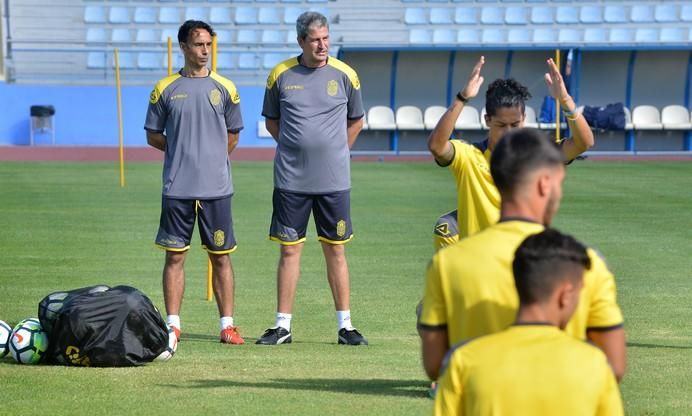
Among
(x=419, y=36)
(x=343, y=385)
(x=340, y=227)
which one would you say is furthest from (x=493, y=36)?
(x=343, y=385)

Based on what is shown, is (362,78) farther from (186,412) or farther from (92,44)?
(186,412)

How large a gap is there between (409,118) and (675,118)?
23.2ft

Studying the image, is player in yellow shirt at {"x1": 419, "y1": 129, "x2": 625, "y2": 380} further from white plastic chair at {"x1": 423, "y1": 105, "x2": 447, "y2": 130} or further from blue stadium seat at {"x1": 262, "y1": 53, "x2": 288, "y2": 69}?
blue stadium seat at {"x1": 262, "y1": 53, "x2": 288, "y2": 69}

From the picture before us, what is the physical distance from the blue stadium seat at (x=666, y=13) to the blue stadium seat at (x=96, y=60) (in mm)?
15288

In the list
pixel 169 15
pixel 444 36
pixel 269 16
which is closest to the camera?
pixel 444 36

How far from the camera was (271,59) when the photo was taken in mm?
35625

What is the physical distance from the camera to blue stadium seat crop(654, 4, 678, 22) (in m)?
36.7

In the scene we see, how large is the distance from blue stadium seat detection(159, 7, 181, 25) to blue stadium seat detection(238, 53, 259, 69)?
2.63 meters

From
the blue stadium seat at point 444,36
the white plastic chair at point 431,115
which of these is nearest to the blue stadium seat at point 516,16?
the blue stadium seat at point 444,36

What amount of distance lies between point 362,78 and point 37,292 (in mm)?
24999

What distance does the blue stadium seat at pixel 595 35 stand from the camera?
1421 inches

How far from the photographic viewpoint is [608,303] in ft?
13.1

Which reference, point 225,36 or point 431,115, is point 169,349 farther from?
point 225,36

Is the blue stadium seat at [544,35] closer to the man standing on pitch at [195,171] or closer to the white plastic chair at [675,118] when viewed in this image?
the white plastic chair at [675,118]
